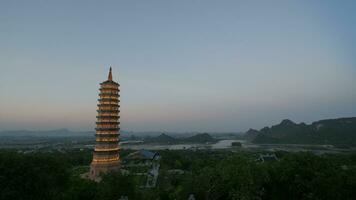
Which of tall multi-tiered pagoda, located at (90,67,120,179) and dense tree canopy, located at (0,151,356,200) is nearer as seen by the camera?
dense tree canopy, located at (0,151,356,200)

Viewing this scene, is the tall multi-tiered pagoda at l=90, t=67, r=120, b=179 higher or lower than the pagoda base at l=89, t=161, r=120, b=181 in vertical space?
higher

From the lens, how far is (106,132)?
35.8 metres

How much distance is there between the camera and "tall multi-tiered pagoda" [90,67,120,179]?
3559 cm

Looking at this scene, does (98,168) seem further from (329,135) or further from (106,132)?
(329,135)

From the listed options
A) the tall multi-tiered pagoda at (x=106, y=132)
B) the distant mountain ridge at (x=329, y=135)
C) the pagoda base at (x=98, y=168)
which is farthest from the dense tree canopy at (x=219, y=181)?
the distant mountain ridge at (x=329, y=135)

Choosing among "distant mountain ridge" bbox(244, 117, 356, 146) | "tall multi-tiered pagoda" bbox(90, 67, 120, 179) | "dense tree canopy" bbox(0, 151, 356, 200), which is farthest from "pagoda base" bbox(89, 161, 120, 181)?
"distant mountain ridge" bbox(244, 117, 356, 146)

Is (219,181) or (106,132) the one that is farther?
(106,132)

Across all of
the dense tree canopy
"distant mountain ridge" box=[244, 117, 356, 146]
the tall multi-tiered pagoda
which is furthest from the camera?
"distant mountain ridge" box=[244, 117, 356, 146]

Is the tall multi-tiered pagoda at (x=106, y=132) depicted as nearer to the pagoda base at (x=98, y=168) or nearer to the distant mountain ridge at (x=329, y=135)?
the pagoda base at (x=98, y=168)

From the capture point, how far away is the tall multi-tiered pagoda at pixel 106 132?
35.6 metres

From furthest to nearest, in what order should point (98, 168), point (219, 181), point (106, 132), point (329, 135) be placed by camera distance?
1. point (329, 135)
2. point (106, 132)
3. point (98, 168)
4. point (219, 181)

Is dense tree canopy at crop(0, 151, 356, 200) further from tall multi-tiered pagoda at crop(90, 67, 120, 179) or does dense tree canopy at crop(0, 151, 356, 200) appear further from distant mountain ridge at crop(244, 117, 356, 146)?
distant mountain ridge at crop(244, 117, 356, 146)

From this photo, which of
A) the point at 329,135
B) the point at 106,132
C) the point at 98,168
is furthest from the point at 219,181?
the point at 329,135

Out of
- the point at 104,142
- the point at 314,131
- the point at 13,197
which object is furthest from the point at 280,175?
the point at 314,131
